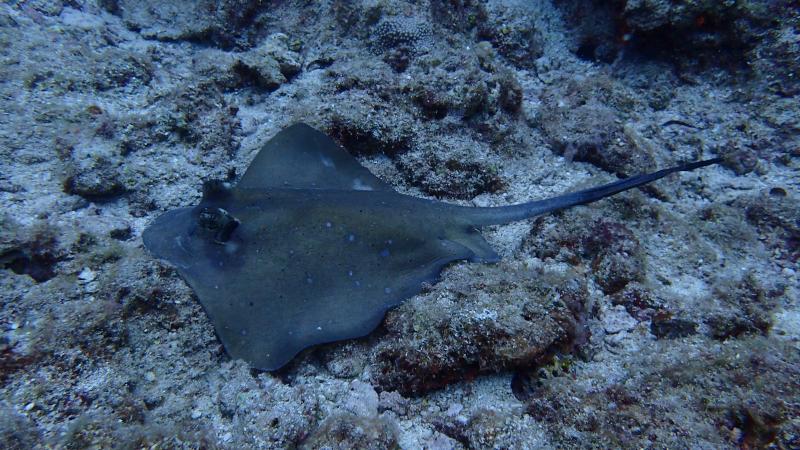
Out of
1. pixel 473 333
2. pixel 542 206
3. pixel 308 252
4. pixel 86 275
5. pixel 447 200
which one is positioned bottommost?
pixel 86 275

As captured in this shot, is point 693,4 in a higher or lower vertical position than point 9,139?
higher

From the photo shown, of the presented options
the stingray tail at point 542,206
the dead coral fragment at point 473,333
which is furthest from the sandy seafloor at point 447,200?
the stingray tail at point 542,206

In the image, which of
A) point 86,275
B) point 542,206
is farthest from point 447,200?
point 86,275

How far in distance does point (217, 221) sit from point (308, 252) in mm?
910

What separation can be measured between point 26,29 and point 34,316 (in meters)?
5.06

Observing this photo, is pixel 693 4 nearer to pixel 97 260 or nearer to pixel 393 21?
pixel 393 21

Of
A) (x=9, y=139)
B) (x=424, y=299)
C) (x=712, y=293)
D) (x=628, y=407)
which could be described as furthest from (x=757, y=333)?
(x=9, y=139)

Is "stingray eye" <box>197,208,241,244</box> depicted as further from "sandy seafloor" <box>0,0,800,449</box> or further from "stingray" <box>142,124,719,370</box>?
"sandy seafloor" <box>0,0,800,449</box>

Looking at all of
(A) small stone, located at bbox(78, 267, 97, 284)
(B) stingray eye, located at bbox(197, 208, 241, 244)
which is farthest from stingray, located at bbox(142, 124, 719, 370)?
(A) small stone, located at bbox(78, 267, 97, 284)

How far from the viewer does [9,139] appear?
4266 mm

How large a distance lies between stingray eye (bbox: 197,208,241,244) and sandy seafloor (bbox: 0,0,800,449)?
576mm

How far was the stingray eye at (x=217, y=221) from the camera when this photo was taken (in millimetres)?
3582

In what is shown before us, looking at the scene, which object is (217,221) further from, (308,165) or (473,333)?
(473,333)

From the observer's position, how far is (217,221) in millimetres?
3598
